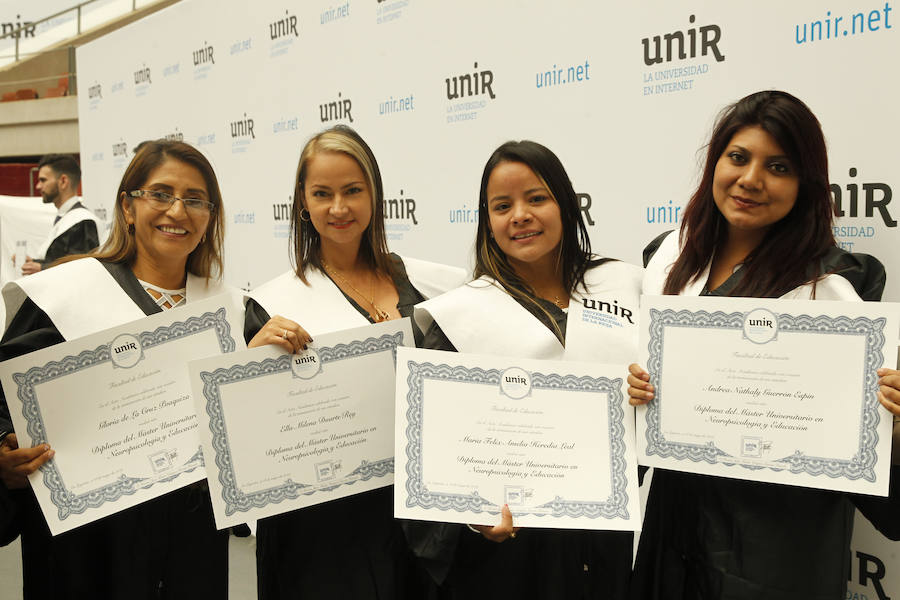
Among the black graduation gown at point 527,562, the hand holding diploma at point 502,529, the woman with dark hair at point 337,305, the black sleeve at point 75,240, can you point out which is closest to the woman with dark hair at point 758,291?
the black graduation gown at point 527,562

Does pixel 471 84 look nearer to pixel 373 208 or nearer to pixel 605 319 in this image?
pixel 373 208

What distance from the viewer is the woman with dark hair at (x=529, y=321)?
1.82 metres

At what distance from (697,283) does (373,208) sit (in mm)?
912

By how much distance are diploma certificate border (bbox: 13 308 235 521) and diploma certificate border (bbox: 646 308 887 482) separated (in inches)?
41.4

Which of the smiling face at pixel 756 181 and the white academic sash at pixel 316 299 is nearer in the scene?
the smiling face at pixel 756 181

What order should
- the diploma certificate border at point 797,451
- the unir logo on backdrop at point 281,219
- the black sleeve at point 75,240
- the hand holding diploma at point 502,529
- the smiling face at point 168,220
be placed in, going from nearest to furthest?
the diploma certificate border at point 797,451 < the hand holding diploma at point 502,529 < the smiling face at point 168,220 < the unir logo on backdrop at point 281,219 < the black sleeve at point 75,240

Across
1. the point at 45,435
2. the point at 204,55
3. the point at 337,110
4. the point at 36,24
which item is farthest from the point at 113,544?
the point at 36,24

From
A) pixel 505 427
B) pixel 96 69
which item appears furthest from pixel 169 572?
pixel 96 69

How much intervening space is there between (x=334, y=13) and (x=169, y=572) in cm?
344

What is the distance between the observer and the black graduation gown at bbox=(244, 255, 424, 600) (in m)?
1.95

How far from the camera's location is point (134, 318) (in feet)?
6.42

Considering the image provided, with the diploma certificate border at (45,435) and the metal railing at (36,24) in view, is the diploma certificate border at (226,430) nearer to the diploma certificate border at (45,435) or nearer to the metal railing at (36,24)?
the diploma certificate border at (45,435)

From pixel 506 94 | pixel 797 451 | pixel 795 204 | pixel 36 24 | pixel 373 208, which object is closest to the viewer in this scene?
pixel 797 451

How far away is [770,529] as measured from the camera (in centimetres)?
170
